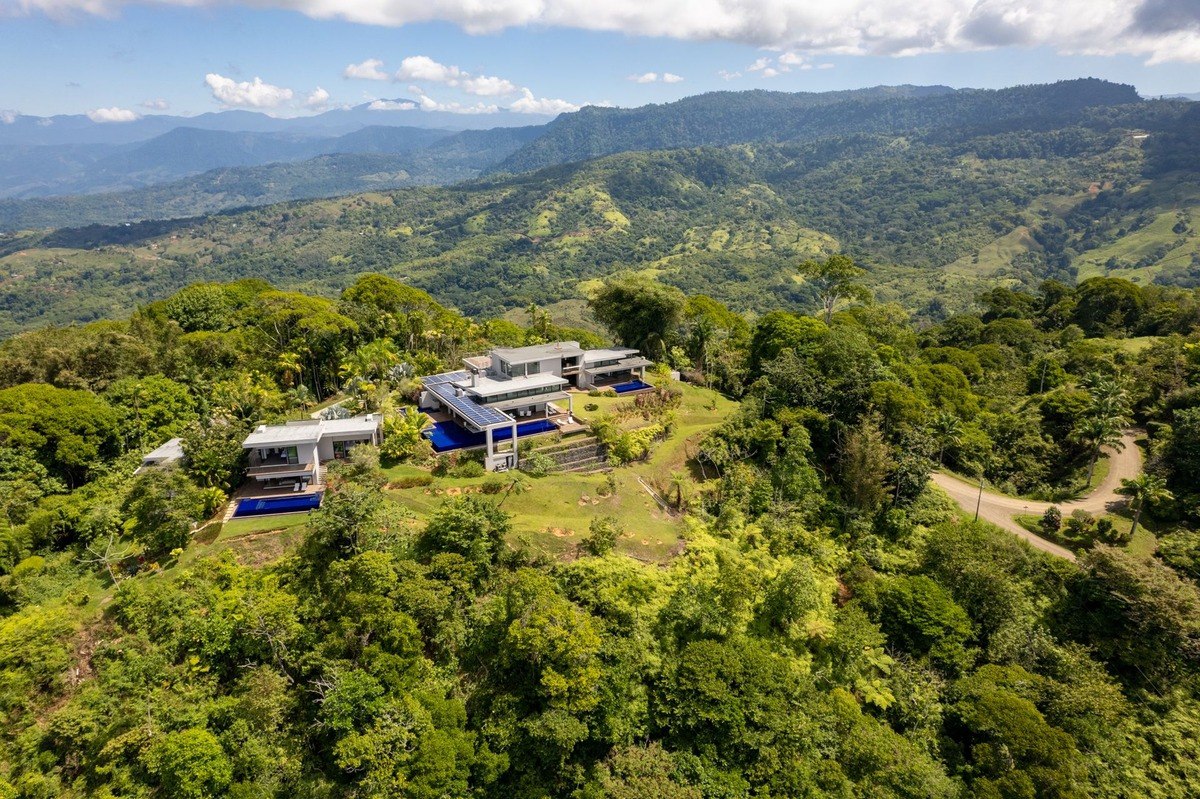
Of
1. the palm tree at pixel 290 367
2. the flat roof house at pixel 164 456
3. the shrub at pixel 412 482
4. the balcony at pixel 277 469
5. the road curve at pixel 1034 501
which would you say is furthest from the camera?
the palm tree at pixel 290 367

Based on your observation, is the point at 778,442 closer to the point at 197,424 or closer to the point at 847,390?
the point at 847,390

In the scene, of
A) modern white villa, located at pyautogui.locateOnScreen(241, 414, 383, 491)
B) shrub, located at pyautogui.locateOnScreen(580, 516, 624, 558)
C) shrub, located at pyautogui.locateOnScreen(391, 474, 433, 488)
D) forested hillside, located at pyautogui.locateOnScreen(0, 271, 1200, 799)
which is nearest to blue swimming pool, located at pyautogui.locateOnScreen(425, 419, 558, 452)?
forested hillside, located at pyautogui.locateOnScreen(0, 271, 1200, 799)

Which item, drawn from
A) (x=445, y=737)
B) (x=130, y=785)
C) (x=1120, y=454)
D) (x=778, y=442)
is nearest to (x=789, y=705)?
(x=445, y=737)

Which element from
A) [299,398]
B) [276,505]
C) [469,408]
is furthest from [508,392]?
[276,505]

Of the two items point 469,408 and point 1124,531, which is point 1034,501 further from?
point 469,408

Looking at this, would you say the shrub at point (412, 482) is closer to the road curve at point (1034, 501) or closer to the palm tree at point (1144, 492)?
the road curve at point (1034, 501)

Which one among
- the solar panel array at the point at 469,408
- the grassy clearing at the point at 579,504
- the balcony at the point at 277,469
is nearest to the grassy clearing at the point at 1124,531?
the grassy clearing at the point at 579,504

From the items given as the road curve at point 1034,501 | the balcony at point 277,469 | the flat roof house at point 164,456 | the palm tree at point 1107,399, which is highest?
the palm tree at point 1107,399
